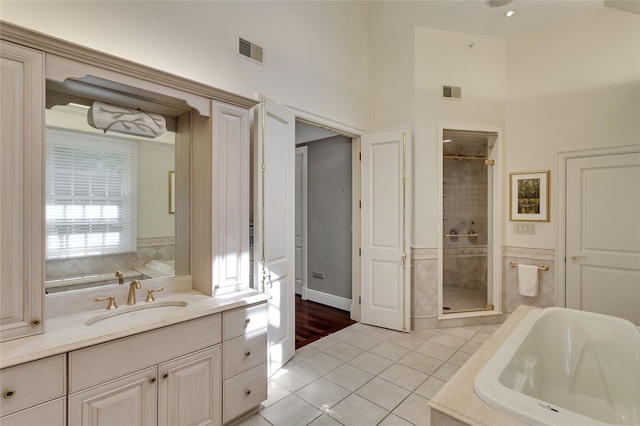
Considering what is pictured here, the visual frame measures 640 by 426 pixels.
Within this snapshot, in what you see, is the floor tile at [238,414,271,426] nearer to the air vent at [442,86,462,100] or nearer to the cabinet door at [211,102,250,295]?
the cabinet door at [211,102,250,295]

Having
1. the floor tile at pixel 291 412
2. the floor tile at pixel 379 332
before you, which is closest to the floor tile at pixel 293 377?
the floor tile at pixel 291 412

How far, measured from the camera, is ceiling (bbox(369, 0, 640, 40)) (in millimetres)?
3125

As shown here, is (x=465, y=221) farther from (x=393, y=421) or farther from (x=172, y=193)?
(x=172, y=193)

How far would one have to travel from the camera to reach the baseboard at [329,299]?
13.7 feet

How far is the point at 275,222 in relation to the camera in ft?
8.17

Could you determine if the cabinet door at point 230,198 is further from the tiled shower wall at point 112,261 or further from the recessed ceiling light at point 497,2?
the recessed ceiling light at point 497,2

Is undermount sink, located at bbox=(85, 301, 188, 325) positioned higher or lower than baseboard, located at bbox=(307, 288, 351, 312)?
higher

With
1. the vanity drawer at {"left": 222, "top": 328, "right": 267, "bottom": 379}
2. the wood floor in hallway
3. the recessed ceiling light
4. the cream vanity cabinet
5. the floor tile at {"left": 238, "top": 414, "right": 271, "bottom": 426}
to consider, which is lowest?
the wood floor in hallway

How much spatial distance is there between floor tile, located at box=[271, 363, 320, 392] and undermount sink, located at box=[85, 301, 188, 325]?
1.14 m

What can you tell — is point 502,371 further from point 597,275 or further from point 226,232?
point 597,275

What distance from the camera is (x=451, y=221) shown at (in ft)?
14.0

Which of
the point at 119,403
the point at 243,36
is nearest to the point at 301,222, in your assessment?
the point at 243,36

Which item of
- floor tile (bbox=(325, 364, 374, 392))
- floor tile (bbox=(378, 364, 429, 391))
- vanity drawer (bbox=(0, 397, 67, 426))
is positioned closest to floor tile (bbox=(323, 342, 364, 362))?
floor tile (bbox=(325, 364, 374, 392))

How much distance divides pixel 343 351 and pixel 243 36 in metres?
3.05
